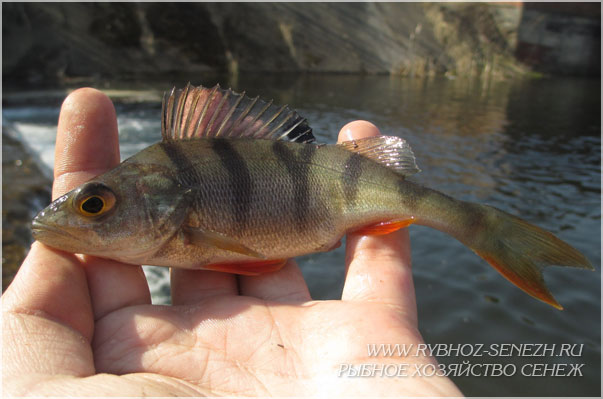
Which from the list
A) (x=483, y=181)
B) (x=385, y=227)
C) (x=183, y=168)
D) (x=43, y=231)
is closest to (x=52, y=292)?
(x=43, y=231)

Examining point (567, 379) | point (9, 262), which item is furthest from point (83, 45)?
point (567, 379)

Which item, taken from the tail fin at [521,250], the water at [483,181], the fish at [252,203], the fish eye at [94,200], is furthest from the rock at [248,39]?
the tail fin at [521,250]

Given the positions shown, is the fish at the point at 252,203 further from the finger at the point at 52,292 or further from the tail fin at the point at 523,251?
the finger at the point at 52,292

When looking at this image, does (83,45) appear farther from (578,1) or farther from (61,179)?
(578,1)

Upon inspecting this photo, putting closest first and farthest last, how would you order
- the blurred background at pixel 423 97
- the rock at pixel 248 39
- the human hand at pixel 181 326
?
the human hand at pixel 181 326 < the blurred background at pixel 423 97 < the rock at pixel 248 39

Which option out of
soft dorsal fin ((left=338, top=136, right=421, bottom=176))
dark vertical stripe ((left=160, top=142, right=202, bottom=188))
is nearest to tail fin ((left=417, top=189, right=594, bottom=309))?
soft dorsal fin ((left=338, top=136, right=421, bottom=176))

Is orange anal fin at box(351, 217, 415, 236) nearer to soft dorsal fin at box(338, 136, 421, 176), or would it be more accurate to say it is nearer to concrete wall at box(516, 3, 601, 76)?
soft dorsal fin at box(338, 136, 421, 176)
